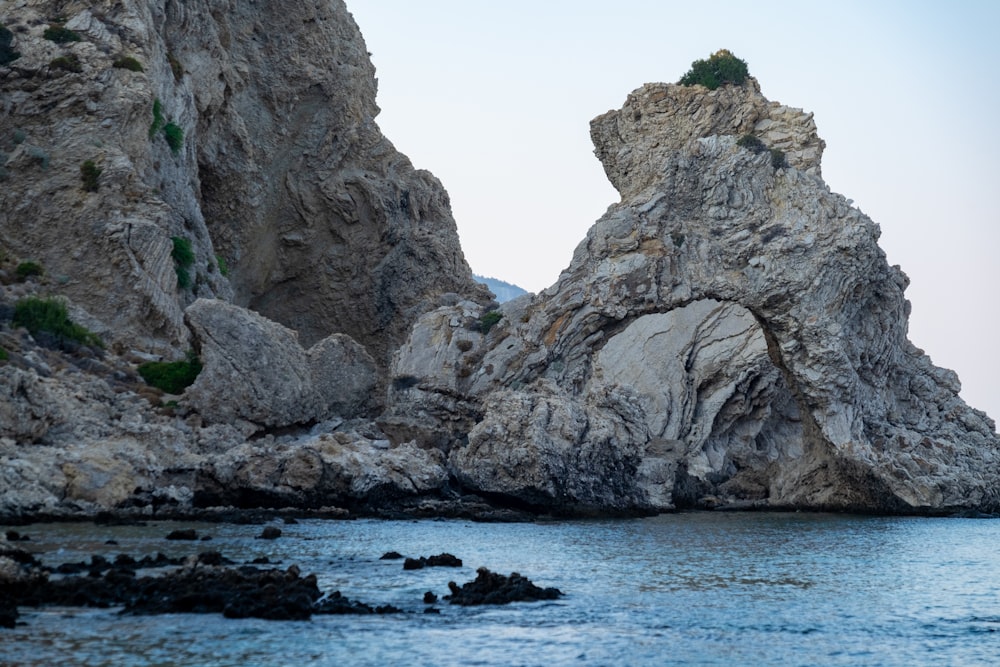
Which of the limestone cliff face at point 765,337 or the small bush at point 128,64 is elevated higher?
the small bush at point 128,64

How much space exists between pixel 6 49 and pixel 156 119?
5738mm

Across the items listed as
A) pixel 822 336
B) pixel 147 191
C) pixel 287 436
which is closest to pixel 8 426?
pixel 287 436

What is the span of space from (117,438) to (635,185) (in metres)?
27.5

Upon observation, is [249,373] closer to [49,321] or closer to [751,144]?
[49,321]

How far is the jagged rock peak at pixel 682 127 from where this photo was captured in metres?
49.3

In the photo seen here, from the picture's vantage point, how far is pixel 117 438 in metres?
32.8

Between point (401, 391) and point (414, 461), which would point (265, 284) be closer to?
point (401, 391)

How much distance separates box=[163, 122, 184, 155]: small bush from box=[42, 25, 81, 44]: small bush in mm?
4657

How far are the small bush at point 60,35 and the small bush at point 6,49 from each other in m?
1.21

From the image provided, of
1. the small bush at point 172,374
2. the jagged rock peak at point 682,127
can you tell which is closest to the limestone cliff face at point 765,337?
the jagged rock peak at point 682,127

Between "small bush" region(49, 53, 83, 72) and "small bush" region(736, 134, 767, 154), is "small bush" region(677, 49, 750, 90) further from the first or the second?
"small bush" region(49, 53, 83, 72)

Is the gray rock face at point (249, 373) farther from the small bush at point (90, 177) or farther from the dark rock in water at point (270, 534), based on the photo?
the dark rock in water at point (270, 534)

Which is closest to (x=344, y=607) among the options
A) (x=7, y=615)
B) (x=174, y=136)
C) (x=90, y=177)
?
(x=7, y=615)

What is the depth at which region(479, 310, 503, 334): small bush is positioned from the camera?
166 feet
